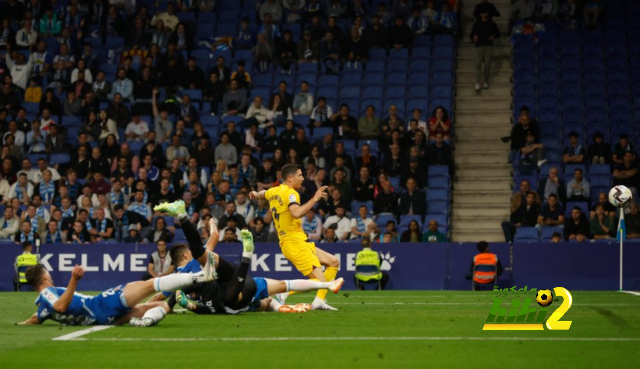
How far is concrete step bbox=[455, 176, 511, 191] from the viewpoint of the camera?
27250 mm

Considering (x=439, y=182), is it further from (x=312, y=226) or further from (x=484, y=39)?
(x=484, y=39)

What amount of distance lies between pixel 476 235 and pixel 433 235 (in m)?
2.26

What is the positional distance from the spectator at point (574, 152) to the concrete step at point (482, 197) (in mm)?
1815

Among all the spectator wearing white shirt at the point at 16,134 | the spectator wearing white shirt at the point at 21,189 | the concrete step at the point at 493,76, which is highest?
the concrete step at the point at 493,76

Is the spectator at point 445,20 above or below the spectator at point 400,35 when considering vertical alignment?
above

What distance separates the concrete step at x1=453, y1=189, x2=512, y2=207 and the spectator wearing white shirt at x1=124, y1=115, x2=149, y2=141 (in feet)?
28.2

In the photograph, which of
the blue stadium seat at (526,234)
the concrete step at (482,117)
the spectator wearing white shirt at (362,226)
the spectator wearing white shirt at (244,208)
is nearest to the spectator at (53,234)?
the spectator wearing white shirt at (244,208)

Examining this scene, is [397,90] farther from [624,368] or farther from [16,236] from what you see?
[624,368]

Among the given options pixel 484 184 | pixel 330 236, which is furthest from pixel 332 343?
pixel 484 184

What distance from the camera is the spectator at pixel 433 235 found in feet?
79.0

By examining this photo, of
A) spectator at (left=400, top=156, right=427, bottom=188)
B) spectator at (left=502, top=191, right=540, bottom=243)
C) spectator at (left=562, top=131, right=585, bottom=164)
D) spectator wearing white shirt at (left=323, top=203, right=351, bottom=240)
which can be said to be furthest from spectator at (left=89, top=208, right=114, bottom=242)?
spectator at (left=562, top=131, right=585, bottom=164)

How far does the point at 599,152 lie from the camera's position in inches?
1019

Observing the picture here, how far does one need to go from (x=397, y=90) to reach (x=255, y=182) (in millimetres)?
5502

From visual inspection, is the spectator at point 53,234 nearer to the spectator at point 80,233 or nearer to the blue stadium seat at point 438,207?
the spectator at point 80,233
